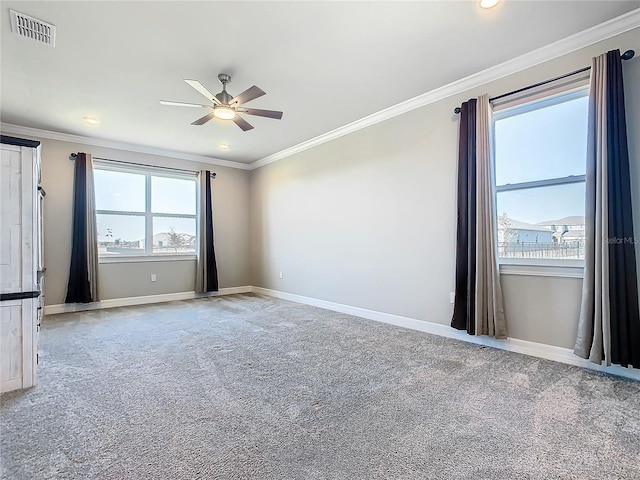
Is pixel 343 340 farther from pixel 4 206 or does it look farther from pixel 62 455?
pixel 4 206

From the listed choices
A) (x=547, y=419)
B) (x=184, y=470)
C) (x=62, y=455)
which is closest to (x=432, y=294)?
(x=547, y=419)

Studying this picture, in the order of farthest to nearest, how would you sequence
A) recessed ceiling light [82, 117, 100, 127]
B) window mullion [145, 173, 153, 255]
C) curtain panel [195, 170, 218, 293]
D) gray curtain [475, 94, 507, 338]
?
curtain panel [195, 170, 218, 293], window mullion [145, 173, 153, 255], recessed ceiling light [82, 117, 100, 127], gray curtain [475, 94, 507, 338]

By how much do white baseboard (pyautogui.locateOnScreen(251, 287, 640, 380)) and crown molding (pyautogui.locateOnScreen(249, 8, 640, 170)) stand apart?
2.63 metres

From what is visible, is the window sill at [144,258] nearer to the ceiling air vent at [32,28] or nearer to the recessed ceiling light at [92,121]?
the recessed ceiling light at [92,121]

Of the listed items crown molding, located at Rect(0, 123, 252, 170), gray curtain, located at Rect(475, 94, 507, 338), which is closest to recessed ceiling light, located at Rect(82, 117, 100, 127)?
crown molding, located at Rect(0, 123, 252, 170)

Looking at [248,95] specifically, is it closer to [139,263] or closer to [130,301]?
[139,263]

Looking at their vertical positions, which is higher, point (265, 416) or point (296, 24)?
point (296, 24)

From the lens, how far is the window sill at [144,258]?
5294 millimetres

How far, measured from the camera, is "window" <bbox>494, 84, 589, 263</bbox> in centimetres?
278

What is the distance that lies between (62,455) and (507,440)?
232cm

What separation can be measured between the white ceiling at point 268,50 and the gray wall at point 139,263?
96 cm

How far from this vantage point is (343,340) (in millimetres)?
3432

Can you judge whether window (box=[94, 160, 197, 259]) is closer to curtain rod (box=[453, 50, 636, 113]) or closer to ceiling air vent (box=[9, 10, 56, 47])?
ceiling air vent (box=[9, 10, 56, 47])

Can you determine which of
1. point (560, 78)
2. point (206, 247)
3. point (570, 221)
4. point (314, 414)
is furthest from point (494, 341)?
point (206, 247)
